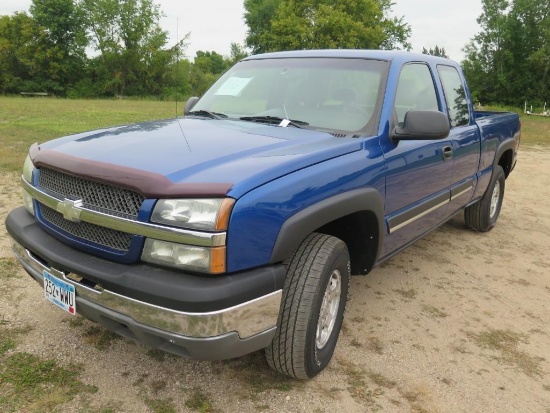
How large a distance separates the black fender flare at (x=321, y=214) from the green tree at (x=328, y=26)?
4077 centimetres

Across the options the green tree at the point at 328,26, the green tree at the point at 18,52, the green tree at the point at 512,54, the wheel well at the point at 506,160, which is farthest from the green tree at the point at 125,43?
the wheel well at the point at 506,160

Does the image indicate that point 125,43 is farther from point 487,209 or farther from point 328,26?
point 487,209

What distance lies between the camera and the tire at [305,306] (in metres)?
2.28

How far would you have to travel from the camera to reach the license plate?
2223 millimetres

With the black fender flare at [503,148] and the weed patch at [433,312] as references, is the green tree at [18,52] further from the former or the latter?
the weed patch at [433,312]

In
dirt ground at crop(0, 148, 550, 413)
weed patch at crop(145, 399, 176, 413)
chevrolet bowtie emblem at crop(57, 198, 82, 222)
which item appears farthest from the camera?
dirt ground at crop(0, 148, 550, 413)

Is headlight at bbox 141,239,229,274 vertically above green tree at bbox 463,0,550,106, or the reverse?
green tree at bbox 463,0,550,106

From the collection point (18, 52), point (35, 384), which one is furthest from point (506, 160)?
point (18, 52)

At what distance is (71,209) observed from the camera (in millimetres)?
2201

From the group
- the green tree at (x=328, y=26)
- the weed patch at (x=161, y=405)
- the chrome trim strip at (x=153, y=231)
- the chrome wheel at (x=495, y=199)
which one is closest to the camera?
the chrome trim strip at (x=153, y=231)

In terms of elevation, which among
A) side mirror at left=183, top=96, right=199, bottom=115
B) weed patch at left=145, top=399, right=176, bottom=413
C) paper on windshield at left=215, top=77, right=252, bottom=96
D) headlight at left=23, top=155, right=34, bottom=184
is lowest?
weed patch at left=145, top=399, right=176, bottom=413

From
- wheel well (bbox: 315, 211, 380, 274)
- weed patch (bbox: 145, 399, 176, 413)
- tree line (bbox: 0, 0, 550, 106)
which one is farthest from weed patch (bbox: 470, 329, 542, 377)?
tree line (bbox: 0, 0, 550, 106)

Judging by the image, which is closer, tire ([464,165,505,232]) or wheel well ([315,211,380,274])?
wheel well ([315,211,380,274])

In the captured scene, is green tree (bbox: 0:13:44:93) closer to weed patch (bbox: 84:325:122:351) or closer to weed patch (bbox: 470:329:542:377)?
weed patch (bbox: 84:325:122:351)
